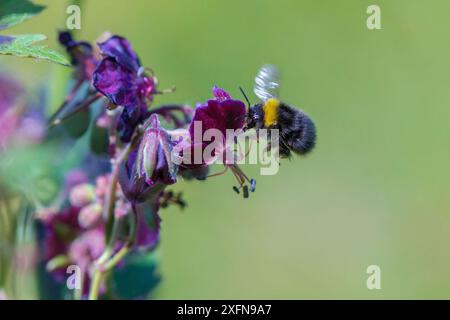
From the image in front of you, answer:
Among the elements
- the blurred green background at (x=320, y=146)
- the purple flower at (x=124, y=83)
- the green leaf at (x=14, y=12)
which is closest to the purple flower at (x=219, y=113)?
the purple flower at (x=124, y=83)

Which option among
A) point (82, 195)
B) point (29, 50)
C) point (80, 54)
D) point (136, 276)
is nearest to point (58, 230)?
point (82, 195)

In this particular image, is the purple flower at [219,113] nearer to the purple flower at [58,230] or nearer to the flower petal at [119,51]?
the flower petal at [119,51]

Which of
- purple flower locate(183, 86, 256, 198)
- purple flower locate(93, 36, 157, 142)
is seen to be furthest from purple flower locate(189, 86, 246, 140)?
purple flower locate(93, 36, 157, 142)

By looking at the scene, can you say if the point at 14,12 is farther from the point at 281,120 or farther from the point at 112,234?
the point at 281,120

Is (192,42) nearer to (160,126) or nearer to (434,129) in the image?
(434,129)

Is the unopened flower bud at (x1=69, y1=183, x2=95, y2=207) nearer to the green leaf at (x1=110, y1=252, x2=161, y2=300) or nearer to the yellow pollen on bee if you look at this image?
the green leaf at (x1=110, y1=252, x2=161, y2=300)

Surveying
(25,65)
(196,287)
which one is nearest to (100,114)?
(196,287)

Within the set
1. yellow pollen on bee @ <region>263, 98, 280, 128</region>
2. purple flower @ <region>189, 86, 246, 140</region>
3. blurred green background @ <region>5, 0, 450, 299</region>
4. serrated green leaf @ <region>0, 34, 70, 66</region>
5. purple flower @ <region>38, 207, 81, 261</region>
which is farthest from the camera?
blurred green background @ <region>5, 0, 450, 299</region>
